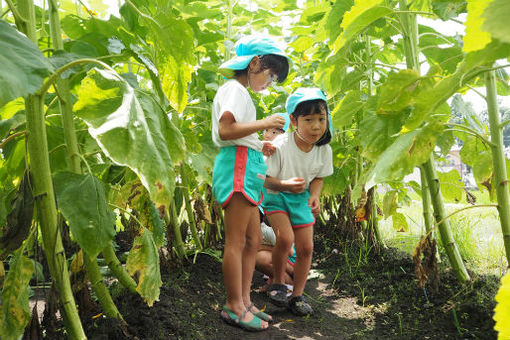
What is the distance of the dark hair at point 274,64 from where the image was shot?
2025 mm

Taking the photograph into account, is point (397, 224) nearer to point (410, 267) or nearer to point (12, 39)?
point (410, 267)

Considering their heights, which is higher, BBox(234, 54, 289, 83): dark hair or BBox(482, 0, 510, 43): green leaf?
BBox(234, 54, 289, 83): dark hair

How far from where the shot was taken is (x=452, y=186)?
2.23m

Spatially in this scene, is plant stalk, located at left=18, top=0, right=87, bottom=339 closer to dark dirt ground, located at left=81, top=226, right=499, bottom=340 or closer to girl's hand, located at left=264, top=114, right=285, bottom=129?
dark dirt ground, located at left=81, top=226, right=499, bottom=340

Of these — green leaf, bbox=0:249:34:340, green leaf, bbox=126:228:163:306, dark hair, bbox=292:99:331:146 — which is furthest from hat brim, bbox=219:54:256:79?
green leaf, bbox=0:249:34:340

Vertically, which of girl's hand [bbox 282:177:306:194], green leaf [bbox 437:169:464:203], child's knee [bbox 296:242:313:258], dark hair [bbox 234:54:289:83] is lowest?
child's knee [bbox 296:242:313:258]

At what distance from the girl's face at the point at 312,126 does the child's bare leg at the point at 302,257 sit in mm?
480

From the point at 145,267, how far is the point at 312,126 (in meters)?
1.26

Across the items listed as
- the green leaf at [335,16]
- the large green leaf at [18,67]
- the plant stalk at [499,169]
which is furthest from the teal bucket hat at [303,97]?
the large green leaf at [18,67]

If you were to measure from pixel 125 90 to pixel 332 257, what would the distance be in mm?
2579

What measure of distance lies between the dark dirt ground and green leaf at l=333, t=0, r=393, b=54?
3.63 ft

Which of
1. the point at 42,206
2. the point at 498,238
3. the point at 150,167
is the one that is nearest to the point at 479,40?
the point at 150,167

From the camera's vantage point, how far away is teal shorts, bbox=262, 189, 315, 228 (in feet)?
7.55

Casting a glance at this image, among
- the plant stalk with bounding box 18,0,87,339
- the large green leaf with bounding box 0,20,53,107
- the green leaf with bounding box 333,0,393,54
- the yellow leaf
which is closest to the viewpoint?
the yellow leaf
